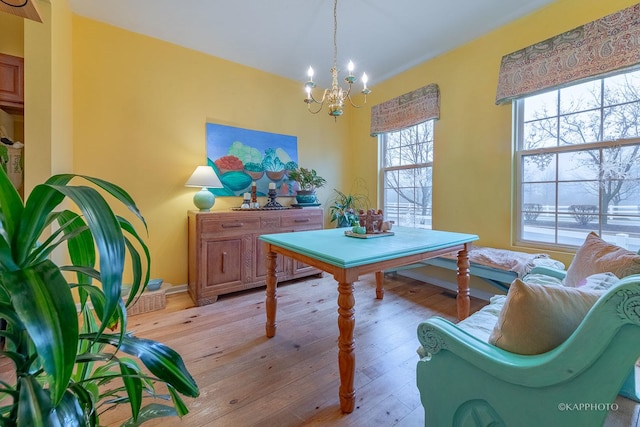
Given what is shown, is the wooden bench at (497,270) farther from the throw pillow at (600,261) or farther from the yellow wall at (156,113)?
the yellow wall at (156,113)

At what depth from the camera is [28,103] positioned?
1.89 meters

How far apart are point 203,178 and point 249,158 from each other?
2.40 ft

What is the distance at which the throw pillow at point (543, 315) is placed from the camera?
0.81 meters

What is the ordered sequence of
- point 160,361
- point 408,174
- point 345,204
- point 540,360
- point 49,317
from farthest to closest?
point 345,204
point 408,174
point 540,360
point 160,361
point 49,317

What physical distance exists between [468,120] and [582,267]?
201 centimetres

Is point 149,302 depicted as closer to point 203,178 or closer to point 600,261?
point 203,178

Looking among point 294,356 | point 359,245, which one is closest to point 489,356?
point 359,245

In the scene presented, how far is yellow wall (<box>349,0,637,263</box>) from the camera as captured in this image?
241 cm

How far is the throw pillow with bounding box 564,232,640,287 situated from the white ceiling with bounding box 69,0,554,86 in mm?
2175

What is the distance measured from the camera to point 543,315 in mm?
815

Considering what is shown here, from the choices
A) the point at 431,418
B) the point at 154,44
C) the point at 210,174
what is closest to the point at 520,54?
the point at 431,418

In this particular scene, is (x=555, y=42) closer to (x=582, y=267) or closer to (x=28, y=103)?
(x=582, y=267)

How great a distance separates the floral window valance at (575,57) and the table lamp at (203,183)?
3.01m

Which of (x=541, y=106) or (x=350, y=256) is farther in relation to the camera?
(x=541, y=106)
